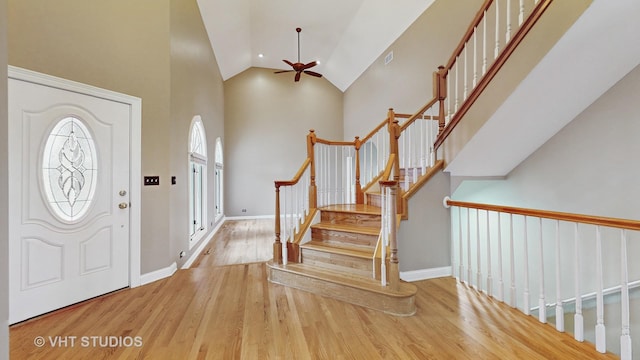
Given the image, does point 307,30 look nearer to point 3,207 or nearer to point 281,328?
point 281,328

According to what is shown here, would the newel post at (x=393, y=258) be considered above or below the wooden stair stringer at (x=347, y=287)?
above

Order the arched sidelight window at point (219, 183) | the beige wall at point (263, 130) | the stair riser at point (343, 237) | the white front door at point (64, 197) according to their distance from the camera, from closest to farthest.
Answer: the white front door at point (64, 197) → the stair riser at point (343, 237) → the arched sidelight window at point (219, 183) → the beige wall at point (263, 130)

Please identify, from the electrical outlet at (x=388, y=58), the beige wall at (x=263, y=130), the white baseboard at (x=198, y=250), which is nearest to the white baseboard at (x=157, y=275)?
the white baseboard at (x=198, y=250)

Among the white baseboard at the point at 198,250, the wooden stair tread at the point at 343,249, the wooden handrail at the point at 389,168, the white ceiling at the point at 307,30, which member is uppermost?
the white ceiling at the point at 307,30

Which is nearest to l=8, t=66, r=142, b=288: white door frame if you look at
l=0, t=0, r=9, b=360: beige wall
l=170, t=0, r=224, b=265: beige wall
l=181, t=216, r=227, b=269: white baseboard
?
l=170, t=0, r=224, b=265: beige wall

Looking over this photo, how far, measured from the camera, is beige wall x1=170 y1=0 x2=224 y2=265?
332cm

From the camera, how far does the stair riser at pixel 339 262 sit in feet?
8.87

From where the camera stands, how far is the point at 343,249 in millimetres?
2984

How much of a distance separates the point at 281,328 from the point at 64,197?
2.23 metres

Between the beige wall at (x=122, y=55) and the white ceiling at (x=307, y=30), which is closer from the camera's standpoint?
the beige wall at (x=122, y=55)

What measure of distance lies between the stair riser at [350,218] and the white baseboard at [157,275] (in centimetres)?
189

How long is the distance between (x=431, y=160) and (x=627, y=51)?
171 cm

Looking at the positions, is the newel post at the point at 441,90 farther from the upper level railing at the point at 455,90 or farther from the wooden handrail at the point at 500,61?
the wooden handrail at the point at 500,61

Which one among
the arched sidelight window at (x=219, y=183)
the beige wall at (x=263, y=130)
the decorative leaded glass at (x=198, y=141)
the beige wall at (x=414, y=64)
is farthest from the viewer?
the beige wall at (x=263, y=130)
